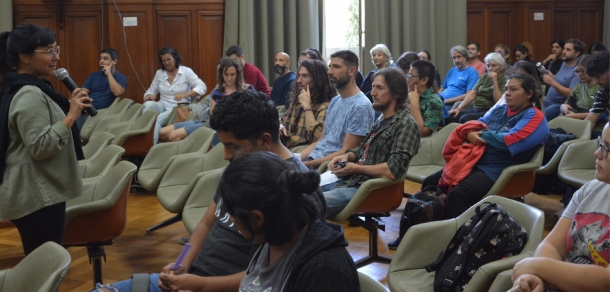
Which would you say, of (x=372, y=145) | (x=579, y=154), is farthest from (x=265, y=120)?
(x=579, y=154)

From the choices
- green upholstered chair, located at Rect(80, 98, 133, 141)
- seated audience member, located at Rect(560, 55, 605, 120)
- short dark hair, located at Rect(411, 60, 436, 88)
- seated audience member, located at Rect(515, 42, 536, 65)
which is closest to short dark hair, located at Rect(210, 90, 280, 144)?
short dark hair, located at Rect(411, 60, 436, 88)

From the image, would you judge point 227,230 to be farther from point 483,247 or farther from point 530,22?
point 530,22

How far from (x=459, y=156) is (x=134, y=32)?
19.5ft

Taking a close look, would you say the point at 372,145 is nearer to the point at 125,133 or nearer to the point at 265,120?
the point at 265,120

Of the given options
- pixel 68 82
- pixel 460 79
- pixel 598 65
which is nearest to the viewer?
pixel 68 82

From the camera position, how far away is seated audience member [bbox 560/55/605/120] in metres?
5.85

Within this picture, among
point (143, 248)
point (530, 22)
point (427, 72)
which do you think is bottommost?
point (143, 248)

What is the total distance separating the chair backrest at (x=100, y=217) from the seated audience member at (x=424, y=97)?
91.7 inches

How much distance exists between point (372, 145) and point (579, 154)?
4.88 ft

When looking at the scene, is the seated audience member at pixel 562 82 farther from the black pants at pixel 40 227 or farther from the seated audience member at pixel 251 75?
the black pants at pixel 40 227

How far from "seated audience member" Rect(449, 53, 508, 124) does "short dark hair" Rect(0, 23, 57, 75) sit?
4790mm

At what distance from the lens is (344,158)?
382 cm

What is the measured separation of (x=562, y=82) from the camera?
7184 mm

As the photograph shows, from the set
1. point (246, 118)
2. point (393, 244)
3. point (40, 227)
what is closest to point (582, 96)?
point (393, 244)
